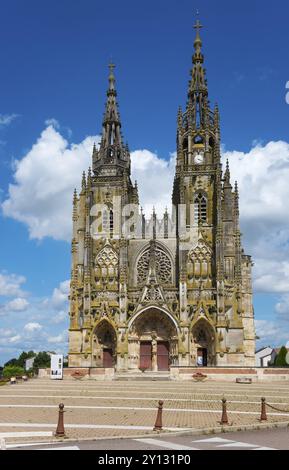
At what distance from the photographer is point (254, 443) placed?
12.9 m

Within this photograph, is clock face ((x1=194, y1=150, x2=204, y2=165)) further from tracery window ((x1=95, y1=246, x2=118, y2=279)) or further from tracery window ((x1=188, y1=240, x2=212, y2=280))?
tracery window ((x1=95, y1=246, x2=118, y2=279))

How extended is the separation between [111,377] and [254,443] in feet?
103

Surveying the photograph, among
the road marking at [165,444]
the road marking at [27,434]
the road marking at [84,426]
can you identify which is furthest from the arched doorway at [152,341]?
the road marking at [165,444]

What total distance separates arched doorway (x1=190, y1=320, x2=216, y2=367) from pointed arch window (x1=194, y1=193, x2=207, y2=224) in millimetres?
10517

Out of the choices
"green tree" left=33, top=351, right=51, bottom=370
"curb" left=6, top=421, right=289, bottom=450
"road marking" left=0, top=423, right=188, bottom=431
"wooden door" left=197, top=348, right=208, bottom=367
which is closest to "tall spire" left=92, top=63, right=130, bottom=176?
"wooden door" left=197, top=348, right=208, bottom=367

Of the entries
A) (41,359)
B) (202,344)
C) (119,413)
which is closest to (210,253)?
(202,344)

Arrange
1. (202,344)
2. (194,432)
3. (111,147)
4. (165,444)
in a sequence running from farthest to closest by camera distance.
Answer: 1. (111,147)
2. (202,344)
3. (194,432)
4. (165,444)

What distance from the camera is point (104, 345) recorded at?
180 ft

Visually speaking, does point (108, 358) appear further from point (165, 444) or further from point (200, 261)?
point (165, 444)

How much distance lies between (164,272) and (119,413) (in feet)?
124
